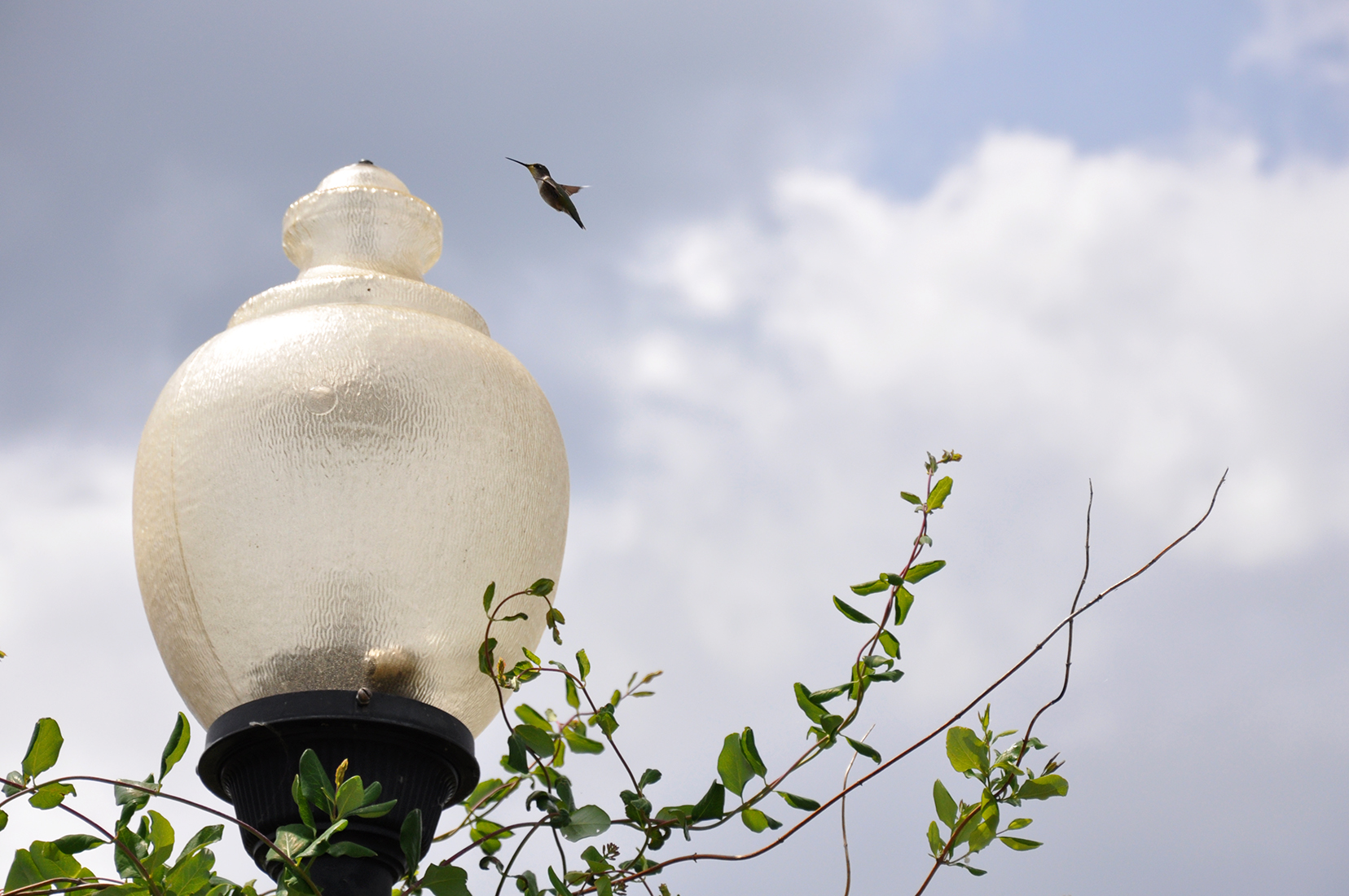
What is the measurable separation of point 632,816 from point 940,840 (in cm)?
41

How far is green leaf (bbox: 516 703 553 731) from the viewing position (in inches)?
67.9

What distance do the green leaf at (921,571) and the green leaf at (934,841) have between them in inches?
12.6

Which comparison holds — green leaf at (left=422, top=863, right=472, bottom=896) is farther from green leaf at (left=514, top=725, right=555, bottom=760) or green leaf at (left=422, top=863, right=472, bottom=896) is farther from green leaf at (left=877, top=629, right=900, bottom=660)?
green leaf at (left=877, top=629, right=900, bottom=660)

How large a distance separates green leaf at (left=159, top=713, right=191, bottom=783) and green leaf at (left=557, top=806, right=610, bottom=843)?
0.47m

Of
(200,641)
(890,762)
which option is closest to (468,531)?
(200,641)

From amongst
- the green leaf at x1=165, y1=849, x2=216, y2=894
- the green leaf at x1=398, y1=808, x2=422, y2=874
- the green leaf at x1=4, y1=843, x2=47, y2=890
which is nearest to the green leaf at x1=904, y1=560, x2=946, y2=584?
the green leaf at x1=398, y1=808, x2=422, y2=874

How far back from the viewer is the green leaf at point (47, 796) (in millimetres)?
1417

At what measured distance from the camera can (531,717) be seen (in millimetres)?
1726

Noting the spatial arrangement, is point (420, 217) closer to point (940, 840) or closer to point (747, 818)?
point (747, 818)

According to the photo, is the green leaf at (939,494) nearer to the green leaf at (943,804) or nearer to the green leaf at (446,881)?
the green leaf at (943,804)

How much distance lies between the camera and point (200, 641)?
1682 millimetres

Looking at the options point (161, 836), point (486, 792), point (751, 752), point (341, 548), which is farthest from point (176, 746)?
point (751, 752)

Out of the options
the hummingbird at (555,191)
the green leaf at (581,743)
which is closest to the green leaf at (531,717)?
the green leaf at (581,743)

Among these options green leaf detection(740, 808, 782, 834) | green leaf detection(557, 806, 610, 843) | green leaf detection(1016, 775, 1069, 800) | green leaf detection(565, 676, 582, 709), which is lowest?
green leaf detection(557, 806, 610, 843)
